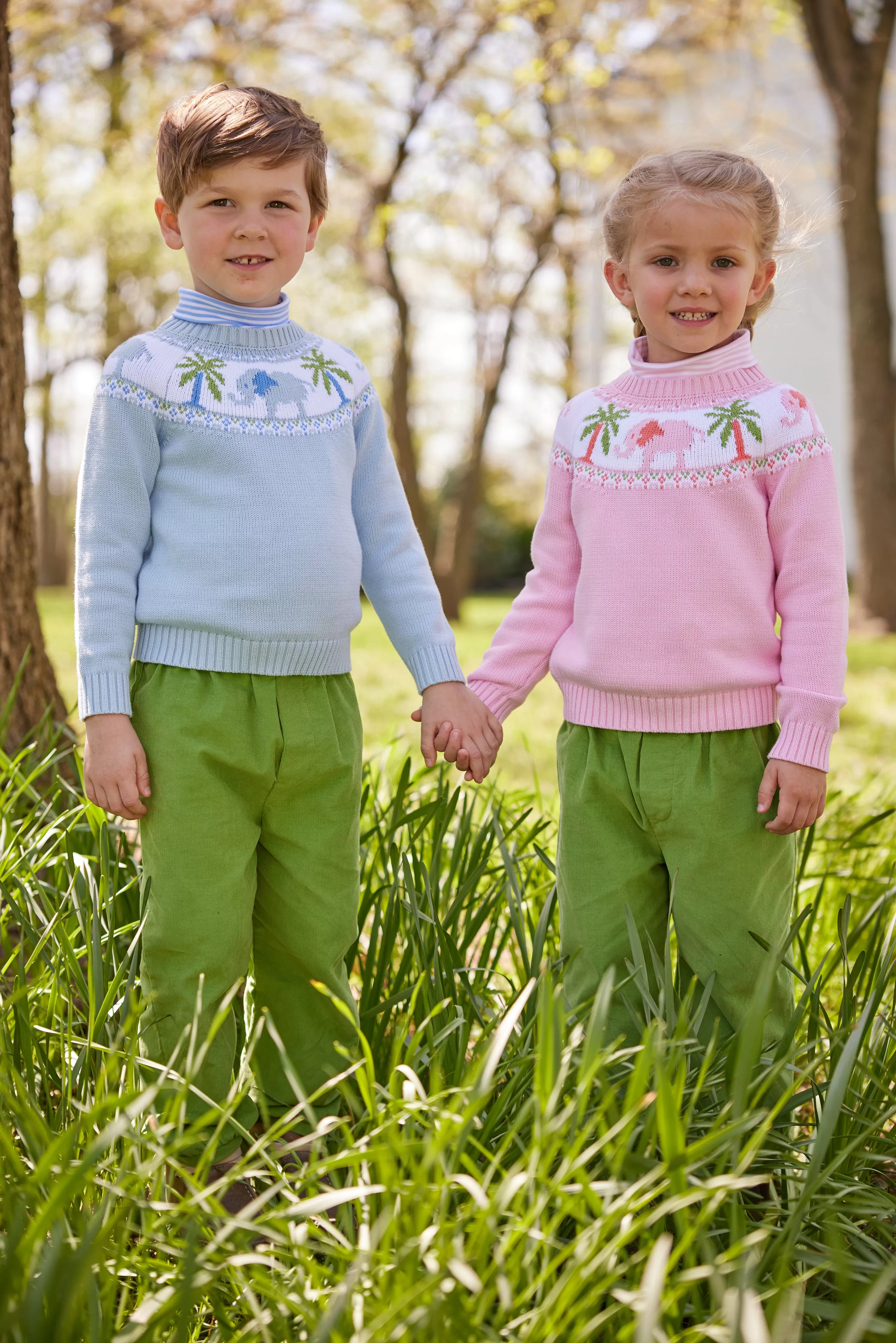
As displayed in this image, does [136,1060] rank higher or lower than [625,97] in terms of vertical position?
lower

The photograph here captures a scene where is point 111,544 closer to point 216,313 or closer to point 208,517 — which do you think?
point 208,517

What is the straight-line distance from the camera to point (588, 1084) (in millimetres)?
1075

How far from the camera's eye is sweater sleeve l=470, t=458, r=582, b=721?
173 centimetres

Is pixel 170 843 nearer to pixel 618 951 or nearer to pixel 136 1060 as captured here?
pixel 136 1060

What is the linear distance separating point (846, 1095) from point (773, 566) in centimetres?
70

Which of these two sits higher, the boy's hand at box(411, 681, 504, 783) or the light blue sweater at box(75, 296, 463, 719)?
the light blue sweater at box(75, 296, 463, 719)

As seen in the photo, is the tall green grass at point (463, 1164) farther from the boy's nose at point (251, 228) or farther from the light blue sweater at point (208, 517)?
the boy's nose at point (251, 228)

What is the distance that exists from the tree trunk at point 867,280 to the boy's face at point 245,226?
696cm

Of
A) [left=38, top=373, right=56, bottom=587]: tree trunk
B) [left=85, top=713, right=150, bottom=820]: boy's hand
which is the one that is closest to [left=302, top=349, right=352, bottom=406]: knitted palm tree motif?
[left=85, top=713, right=150, bottom=820]: boy's hand

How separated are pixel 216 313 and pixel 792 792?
3.32 ft

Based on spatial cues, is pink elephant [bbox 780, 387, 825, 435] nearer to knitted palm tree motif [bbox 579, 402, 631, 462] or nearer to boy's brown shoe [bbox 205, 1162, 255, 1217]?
knitted palm tree motif [bbox 579, 402, 631, 462]

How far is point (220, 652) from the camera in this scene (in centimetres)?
156

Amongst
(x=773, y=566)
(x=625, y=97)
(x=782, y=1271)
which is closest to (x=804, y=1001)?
(x=782, y=1271)

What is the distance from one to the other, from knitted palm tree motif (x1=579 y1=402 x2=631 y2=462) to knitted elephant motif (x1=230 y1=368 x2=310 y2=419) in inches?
15.6
